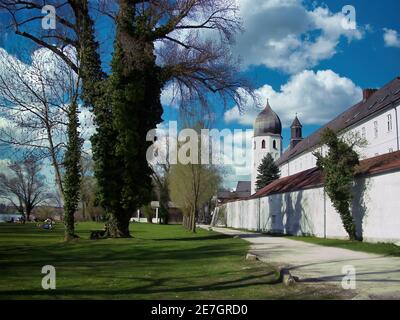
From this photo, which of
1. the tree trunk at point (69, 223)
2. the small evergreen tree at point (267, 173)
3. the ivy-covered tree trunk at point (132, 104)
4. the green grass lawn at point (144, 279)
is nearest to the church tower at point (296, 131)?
the small evergreen tree at point (267, 173)

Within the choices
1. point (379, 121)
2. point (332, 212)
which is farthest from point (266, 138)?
point (332, 212)

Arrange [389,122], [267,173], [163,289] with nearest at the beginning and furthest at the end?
[163,289], [389,122], [267,173]

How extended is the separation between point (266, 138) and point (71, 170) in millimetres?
88201

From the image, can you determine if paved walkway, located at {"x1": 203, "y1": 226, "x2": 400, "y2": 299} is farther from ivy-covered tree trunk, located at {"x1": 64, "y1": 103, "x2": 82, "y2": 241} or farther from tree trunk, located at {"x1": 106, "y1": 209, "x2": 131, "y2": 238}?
tree trunk, located at {"x1": 106, "y1": 209, "x2": 131, "y2": 238}

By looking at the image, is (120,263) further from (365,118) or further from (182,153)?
(365,118)

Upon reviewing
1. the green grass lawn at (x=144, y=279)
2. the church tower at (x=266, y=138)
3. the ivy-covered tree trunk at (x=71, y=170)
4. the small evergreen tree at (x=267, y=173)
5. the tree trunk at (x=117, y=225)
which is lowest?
the green grass lawn at (x=144, y=279)

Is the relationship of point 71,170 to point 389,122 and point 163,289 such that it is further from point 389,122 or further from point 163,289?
point 389,122

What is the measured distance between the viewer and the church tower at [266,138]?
365 ft

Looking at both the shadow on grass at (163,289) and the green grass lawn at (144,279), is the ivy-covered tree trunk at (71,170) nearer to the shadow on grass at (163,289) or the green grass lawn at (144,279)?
the green grass lawn at (144,279)

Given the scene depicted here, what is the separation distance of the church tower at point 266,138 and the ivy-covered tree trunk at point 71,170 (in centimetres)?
8550

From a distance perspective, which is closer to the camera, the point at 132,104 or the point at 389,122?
the point at 132,104

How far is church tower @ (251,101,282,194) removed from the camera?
111125 millimetres

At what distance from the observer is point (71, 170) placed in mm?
26594
